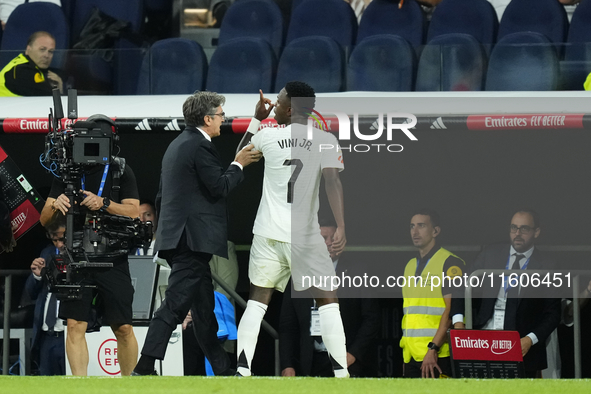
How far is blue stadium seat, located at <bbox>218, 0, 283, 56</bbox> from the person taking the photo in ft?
28.0

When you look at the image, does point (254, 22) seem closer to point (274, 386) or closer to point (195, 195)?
point (195, 195)

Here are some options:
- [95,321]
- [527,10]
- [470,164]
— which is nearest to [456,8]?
[527,10]

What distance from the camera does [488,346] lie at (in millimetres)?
5891

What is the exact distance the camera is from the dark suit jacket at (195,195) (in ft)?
16.1

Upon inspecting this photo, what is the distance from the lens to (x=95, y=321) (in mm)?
5484

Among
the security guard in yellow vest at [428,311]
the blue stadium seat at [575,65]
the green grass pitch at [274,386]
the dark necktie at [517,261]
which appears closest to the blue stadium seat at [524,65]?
the blue stadium seat at [575,65]

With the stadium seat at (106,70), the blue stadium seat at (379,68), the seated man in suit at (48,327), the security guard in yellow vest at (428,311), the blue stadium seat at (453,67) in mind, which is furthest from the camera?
the stadium seat at (106,70)

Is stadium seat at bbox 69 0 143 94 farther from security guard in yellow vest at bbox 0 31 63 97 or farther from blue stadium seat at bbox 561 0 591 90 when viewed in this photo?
blue stadium seat at bbox 561 0 591 90

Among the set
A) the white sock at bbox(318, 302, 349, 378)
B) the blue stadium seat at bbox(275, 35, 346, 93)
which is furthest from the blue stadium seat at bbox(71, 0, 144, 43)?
the white sock at bbox(318, 302, 349, 378)

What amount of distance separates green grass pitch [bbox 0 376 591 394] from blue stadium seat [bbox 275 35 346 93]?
3676mm

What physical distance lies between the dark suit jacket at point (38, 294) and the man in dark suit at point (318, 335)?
5.67ft

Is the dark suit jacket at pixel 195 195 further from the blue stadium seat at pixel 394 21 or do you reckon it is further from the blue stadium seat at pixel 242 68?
the blue stadium seat at pixel 394 21

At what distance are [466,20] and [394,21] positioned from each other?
634 mm

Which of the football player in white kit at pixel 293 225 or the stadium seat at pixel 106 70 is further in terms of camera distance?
the stadium seat at pixel 106 70
